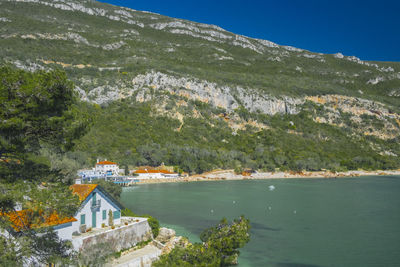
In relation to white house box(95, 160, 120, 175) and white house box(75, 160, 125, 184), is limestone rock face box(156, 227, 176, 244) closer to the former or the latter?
white house box(75, 160, 125, 184)

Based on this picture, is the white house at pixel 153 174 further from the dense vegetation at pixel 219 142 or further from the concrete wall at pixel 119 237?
the concrete wall at pixel 119 237

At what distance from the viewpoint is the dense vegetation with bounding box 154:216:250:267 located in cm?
1322

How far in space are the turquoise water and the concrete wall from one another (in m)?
5.54

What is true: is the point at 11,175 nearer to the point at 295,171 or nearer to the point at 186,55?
the point at 295,171

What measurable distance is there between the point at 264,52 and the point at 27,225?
163591 mm

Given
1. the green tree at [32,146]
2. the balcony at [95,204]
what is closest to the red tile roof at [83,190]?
the balcony at [95,204]

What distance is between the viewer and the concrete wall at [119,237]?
14992 millimetres

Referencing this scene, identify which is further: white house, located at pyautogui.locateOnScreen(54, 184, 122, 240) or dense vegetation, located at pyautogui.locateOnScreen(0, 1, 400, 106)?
dense vegetation, located at pyautogui.locateOnScreen(0, 1, 400, 106)

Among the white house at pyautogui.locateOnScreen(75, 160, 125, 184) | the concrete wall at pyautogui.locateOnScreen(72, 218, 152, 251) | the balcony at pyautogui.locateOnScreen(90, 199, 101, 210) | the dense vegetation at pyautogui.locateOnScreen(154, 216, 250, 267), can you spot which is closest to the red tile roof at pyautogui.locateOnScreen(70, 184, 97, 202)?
the balcony at pyautogui.locateOnScreen(90, 199, 101, 210)

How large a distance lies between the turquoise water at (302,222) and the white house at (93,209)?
7.54 m

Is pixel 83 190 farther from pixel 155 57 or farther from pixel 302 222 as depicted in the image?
pixel 155 57

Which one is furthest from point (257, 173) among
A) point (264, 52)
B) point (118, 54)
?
point (264, 52)

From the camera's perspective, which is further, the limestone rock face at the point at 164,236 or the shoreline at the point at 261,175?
the shoreline at the point at 261,175

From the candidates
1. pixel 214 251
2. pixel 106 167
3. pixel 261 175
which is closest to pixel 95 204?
pixel 214 251
